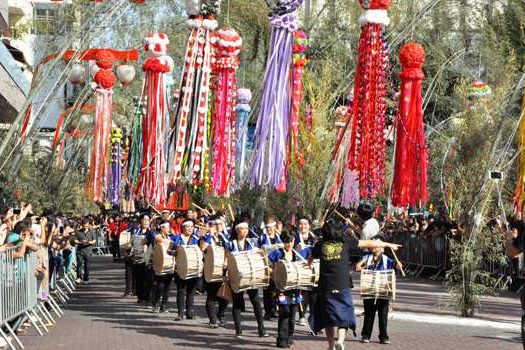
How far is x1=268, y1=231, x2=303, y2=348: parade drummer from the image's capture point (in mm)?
14680

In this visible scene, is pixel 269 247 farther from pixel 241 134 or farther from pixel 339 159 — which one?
pixel 339 159

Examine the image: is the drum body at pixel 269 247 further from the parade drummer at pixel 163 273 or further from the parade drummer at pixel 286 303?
the parade drummer at pixel 163 273

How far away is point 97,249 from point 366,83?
3680cm

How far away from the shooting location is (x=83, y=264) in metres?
29.3

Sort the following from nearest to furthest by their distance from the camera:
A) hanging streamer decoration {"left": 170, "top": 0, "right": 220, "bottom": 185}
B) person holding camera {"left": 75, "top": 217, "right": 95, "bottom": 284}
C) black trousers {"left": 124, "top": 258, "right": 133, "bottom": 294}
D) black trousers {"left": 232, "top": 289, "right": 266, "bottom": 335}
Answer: black trousers {"left": 232, "top": 289, "right": 266, "bottom": 335} → hanging streamer decoration {"left": 170, "top": 0, "right": 220, "bottom": 185} → black trousers {"left": 124, "top": 258, "right": 133, "bottom": 294} → person holding camera {"left": 75, "top": 217, "right": 95, "bottom": 284}

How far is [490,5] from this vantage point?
41531 millimetres

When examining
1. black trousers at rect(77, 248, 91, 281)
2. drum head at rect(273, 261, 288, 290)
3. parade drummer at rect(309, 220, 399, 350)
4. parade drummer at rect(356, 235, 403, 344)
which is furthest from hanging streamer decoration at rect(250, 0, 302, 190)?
black trousers at rect(77, 248, 91, 281)

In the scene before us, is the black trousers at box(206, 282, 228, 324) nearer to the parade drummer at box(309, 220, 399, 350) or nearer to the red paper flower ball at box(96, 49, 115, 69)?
the parade drummer at box(309, 220, 399, 350)

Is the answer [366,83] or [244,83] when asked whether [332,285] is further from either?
[244,83]

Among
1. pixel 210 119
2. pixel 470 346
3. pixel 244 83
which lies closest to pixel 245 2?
pixel 244 83

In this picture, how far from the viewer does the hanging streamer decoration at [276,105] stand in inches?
729

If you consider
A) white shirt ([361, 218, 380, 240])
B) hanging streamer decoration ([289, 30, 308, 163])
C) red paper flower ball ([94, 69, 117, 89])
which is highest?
red paper flower ball ([94, 69, 117, 89])

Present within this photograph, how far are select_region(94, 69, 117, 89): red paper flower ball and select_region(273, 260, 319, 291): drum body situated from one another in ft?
39.7

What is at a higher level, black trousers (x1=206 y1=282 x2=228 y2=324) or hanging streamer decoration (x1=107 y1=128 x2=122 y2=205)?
hanging streamer decoration (x1=107 y1=128 x2=122 y2=205)
